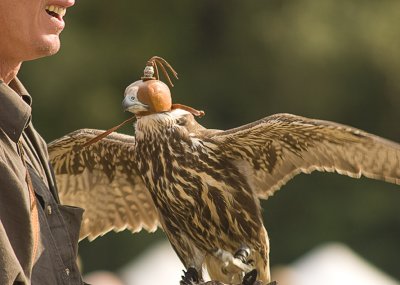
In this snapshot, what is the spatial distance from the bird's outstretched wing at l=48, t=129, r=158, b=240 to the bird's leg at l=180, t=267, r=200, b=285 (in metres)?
0.55

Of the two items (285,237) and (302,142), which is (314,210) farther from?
(302,142)

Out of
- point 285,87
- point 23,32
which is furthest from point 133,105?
point 285,87

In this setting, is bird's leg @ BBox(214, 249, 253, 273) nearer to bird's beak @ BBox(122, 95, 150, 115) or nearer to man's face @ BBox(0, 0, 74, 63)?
bird's beak @ BBox(122, 95, 150, 115)

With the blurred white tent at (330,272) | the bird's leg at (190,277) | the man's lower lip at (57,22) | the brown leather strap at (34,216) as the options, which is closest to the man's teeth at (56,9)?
the man's lower lip at (57,22)

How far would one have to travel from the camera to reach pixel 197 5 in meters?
15.4

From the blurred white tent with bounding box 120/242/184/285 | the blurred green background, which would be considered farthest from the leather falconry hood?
the blurred green background

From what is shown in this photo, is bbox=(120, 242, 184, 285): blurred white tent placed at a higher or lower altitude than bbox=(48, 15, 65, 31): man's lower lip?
lower

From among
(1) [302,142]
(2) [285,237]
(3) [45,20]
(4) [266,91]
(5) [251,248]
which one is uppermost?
(3) [45,20]

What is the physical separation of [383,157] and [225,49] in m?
9.68

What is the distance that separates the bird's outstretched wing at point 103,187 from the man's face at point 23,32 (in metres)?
1.14

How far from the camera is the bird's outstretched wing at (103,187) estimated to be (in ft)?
17.8

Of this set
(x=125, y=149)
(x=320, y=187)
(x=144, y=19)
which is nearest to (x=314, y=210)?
(x=320, y=187)

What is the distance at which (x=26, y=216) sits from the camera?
4.02m

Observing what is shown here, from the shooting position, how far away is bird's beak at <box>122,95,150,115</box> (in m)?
4.72
